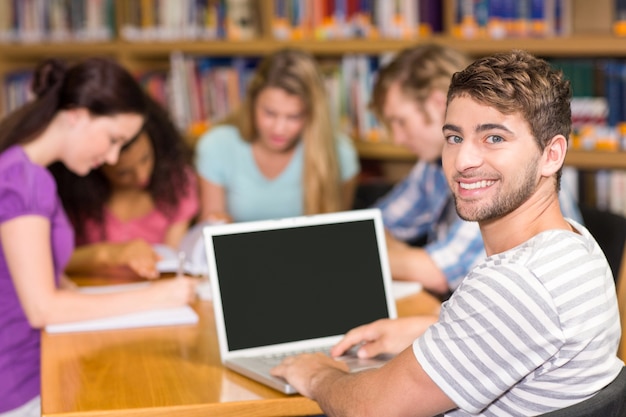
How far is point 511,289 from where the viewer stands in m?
1.31

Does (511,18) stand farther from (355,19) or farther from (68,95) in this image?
(68,95)

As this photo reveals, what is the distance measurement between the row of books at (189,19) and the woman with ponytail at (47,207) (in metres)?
1.62

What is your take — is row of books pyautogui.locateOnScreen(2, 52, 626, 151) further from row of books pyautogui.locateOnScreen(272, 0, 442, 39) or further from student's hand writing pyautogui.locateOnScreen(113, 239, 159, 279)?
student's hand writing pyautogui.locateOnScreen(113, 239, 159, 279)

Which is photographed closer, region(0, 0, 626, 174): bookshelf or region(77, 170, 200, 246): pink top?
region(77, 170, 200, 246): pink top

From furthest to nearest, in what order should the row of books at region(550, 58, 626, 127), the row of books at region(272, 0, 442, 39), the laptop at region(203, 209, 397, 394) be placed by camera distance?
the row of books at region(272, 0, 442, 39) → the row of books at region(550, 58, 626, 127) → the laptop at region(203, 209, 397, 394)

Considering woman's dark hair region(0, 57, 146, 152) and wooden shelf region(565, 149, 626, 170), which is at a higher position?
woman's dark hair region(0, 57, 146, 152)

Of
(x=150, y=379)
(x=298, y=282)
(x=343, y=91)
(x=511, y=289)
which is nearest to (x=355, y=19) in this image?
(x=343, y=91)

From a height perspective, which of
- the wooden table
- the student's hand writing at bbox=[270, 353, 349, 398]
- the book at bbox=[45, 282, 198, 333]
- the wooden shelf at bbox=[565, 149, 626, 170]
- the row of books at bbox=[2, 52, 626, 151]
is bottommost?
the wooden table

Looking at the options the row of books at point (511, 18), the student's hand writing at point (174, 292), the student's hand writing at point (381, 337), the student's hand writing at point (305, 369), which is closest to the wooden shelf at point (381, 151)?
the row of books at point (511, 18)

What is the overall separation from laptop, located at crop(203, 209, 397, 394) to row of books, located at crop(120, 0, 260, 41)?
2151 mm

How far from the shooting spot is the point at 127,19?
4.38 metres

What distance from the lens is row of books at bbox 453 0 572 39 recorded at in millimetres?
3271

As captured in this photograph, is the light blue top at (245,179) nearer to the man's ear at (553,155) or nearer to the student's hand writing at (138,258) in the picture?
the student's hand writing at (138,258)

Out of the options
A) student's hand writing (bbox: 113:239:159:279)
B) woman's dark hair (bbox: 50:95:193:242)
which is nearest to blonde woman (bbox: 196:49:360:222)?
woman's dark hair (bbox: 50:95:193:242)
